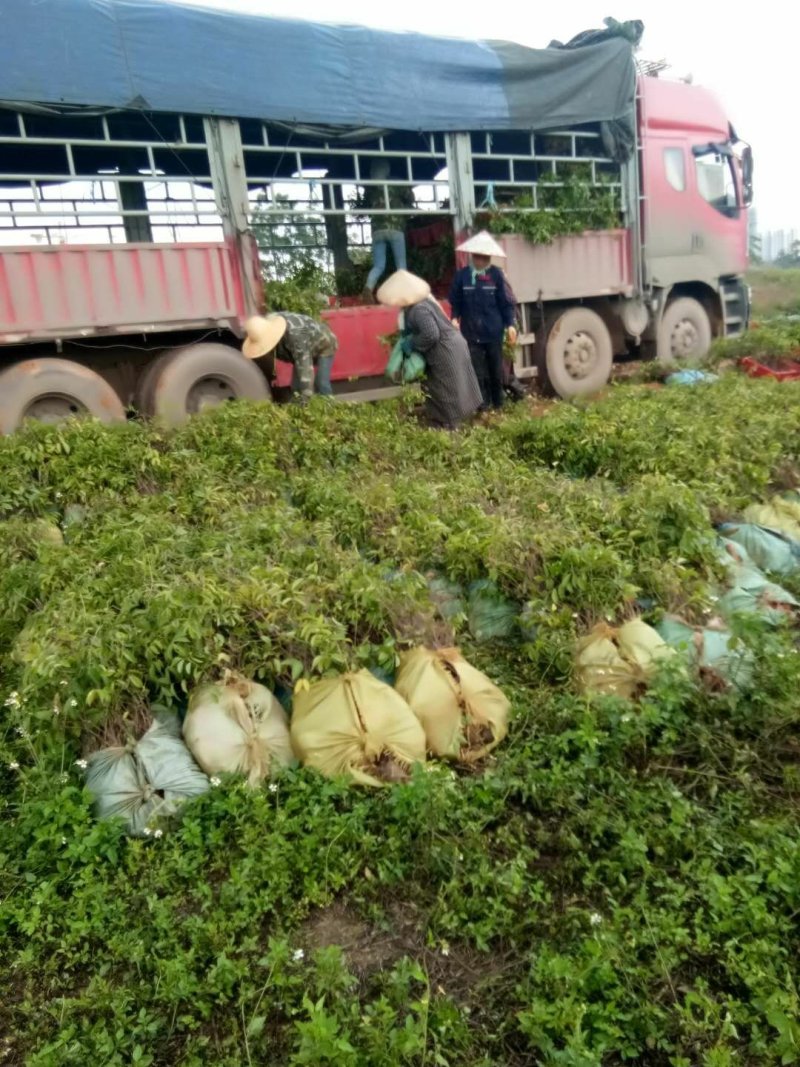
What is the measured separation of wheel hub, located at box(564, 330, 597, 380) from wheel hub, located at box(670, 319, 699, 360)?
147 centimetres

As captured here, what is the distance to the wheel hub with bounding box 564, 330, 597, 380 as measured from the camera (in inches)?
392

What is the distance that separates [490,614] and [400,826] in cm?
139

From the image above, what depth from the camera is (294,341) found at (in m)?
7.23

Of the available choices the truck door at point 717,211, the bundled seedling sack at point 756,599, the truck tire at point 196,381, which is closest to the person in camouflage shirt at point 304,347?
the truck tire at point 196,381

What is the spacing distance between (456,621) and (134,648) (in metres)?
1.35

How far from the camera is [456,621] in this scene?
3658 mm

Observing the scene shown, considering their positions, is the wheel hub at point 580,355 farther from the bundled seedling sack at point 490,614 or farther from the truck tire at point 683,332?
the bundled seedling sack at point 490,614

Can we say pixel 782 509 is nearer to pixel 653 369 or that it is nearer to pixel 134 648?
pixel 134 648

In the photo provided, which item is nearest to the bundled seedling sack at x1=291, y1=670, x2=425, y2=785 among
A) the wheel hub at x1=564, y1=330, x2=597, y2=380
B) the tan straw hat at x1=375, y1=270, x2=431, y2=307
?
the tan straw hat at x1=375, y1=270, x2=431, y2=307

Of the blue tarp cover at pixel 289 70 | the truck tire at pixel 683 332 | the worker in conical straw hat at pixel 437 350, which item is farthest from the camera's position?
the truck tire at pixel 683 332

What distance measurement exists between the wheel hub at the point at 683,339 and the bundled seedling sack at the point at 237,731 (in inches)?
366

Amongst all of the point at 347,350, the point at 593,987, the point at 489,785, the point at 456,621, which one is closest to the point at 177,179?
the point at 347,350

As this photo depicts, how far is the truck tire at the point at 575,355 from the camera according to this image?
9.81m

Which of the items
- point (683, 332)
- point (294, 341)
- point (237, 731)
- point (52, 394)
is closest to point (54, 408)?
point (52, 394)
